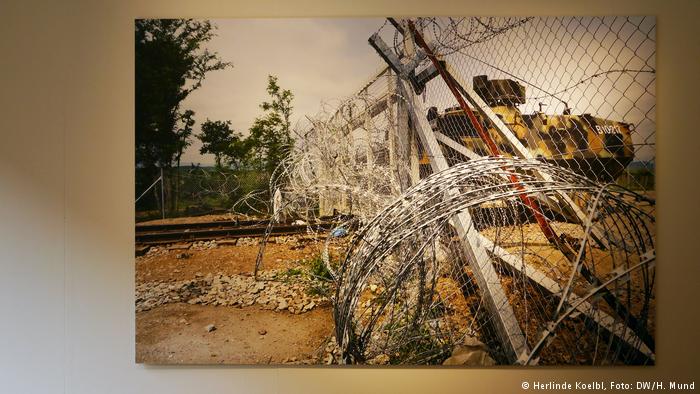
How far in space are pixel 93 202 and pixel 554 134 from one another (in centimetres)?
186

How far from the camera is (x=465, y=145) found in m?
2.08

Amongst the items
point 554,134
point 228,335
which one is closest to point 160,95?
point 228,335

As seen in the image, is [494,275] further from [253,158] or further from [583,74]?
[253,158]

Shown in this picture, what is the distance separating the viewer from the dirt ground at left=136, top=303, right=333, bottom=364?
2.07 m

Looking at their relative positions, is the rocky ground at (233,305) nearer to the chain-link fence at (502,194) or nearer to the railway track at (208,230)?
the railway track at (208,230)

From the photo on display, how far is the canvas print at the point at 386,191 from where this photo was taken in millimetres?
2043

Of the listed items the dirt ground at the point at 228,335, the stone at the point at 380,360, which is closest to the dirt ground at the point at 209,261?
the dirt ground at the point at 228,335

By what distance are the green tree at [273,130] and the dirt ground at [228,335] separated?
61cm

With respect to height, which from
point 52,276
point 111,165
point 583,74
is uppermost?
point 583,74

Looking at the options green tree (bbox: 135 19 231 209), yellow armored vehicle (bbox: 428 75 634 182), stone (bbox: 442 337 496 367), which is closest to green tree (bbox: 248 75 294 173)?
green tree (bbox: 135 19 231 209)

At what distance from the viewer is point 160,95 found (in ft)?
6.86

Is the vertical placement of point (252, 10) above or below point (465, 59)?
above

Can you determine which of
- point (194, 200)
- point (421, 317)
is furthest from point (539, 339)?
point (194, 200)

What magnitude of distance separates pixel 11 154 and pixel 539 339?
2.24 metres
